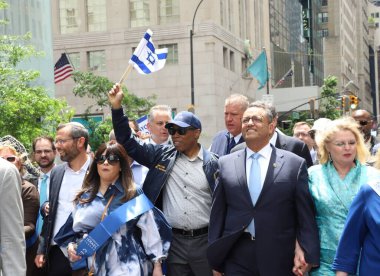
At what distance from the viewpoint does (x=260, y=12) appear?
74.2 metres

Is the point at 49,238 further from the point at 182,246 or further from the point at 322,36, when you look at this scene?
the point at 322,36

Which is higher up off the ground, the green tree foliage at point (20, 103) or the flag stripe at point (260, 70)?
the flag stripe at point (260, 70)

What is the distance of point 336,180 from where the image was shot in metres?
6.63

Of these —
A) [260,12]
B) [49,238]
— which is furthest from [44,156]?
[260,12]

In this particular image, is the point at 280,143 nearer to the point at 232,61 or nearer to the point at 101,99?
the point at 101,99

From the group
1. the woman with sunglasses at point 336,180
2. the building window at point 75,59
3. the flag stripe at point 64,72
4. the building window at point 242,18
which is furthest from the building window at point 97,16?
the woman with sunglasses at point 336,180

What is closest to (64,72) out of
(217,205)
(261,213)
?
(217,205)

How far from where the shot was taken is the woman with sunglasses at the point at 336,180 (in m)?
6.51

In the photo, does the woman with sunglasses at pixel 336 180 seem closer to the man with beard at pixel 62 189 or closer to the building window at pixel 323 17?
the man with beard at pixel 62 189

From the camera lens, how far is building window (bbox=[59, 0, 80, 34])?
61.6 meters

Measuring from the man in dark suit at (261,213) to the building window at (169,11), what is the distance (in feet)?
174

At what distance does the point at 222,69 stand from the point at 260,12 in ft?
54.4

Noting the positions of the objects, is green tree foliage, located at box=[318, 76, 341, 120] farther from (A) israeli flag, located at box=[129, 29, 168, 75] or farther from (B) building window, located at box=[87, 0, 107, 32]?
(A) israeli flag, located at box=[129, 29, 168, 75]

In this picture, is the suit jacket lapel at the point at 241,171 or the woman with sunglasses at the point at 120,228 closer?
the suit jacket lapel at the point at 241,171
